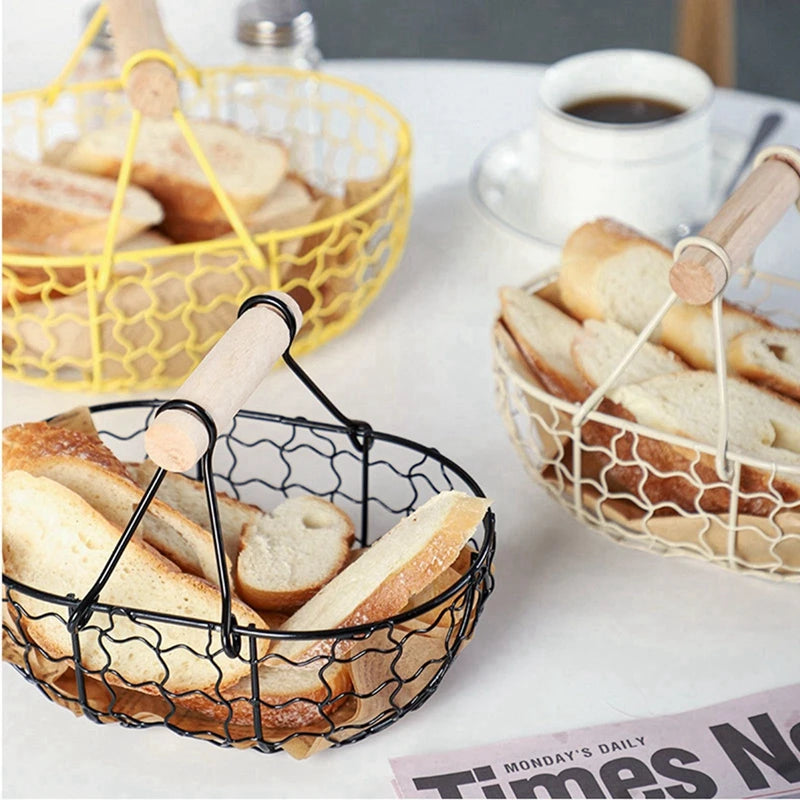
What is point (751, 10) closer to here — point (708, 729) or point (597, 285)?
point (597, 285)

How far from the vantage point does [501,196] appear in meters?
1.21

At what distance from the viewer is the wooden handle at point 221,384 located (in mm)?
548

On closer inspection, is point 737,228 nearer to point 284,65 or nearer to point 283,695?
point 283,695

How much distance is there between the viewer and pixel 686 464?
74 centimetres

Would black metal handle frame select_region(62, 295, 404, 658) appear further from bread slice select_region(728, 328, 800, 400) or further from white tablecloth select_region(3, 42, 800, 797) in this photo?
bread slice select_region(728, 328, 800, 400)

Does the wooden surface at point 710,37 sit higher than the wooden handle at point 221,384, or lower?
lower

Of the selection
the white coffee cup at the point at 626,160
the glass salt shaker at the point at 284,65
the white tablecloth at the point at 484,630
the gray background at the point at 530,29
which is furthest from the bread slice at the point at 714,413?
the gray background at the point at 530,29

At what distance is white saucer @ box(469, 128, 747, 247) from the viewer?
1.15 m

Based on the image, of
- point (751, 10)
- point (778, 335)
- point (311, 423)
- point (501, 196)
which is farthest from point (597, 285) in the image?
point (751, 10)

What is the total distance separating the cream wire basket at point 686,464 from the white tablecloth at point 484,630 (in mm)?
38

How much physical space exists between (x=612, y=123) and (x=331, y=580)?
644mm

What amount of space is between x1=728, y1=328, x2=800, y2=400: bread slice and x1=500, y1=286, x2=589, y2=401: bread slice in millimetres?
105

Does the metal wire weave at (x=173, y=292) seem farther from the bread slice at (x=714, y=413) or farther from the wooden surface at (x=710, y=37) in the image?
the wooden surface at (x=710, y=37)

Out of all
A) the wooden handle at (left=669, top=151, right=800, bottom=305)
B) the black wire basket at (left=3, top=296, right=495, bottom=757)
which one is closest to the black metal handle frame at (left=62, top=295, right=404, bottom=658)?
the black wire basket at (left=3, top=296, right=495, bottom=757)
